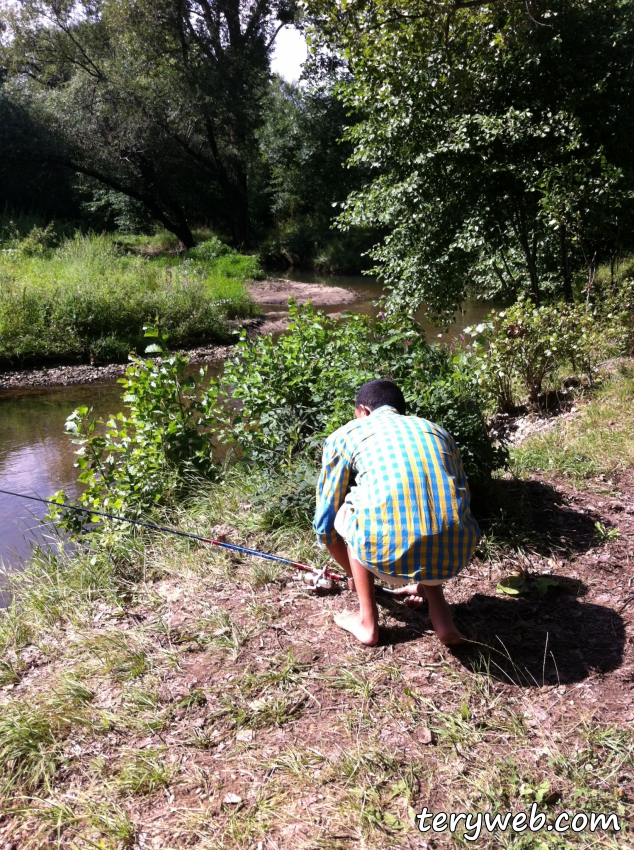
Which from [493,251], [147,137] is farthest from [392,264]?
[147,137]

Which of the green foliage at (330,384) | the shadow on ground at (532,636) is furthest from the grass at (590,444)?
the shadow on ground at (532,636)

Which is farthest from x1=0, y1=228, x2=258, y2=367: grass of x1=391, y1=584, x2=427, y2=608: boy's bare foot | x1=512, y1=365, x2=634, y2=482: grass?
x1=391, y1=584, x2=427, y2=608: boy's bare foot

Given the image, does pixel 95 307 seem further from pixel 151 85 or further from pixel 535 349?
pixel 151 85

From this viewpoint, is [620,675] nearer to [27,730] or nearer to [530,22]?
[27,730]

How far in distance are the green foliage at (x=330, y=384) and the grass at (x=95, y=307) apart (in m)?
8.84

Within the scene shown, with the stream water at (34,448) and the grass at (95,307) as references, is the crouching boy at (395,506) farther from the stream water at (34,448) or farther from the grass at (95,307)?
the grass at (95,307)

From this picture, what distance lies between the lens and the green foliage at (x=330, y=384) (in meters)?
3.57

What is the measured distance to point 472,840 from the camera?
1896 mm

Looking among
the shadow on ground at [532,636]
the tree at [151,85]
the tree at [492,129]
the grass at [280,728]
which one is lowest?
the grass at [280,728]

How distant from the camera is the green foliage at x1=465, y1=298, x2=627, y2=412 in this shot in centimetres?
562

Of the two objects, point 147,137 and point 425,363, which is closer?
point 425,363

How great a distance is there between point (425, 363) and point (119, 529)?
Result: 234 cm

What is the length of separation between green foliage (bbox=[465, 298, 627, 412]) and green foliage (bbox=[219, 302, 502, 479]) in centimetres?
144

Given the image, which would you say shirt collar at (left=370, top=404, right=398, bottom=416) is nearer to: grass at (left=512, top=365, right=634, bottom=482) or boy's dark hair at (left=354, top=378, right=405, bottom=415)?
boy's dark hair at (left=354, top=378, right=405, bottom=415)
